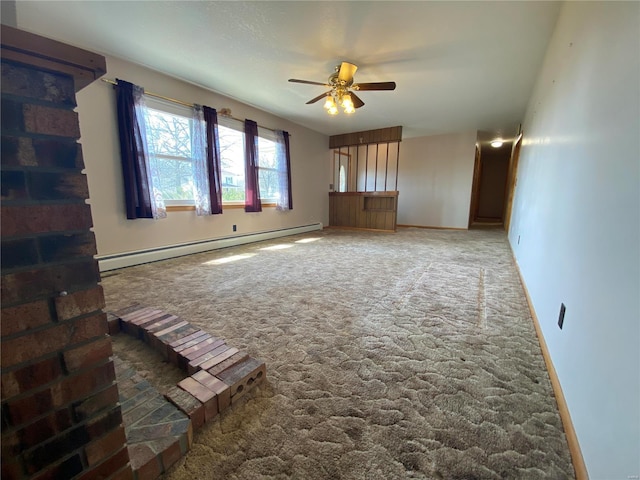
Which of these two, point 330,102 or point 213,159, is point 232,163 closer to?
point 213,159

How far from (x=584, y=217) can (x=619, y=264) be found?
17.0 inches

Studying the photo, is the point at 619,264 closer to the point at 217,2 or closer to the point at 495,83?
the point at 217,2

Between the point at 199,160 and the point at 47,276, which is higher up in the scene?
the point at 199,160

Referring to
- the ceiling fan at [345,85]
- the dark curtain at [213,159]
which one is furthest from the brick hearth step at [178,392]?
the ceiling fan at [345,85]

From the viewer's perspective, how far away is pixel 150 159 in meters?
3.21

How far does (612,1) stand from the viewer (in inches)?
42.1

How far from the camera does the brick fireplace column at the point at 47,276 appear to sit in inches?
19.4

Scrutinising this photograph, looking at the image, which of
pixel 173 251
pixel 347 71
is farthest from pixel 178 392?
pixel 347 71

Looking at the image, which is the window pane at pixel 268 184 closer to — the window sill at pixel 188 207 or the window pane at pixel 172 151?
the window sill at pixel 188 207

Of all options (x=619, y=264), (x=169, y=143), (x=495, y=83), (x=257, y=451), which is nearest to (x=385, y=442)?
(x=257, y=451)

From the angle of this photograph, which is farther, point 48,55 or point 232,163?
point 232,163

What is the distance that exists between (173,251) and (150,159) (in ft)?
4.00

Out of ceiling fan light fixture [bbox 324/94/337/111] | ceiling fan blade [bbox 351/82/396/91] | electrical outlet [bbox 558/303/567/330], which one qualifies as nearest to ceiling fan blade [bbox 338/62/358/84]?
ceiling fan blade [bbox 351/82/396/91]

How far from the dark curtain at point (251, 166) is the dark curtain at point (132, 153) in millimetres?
1598
